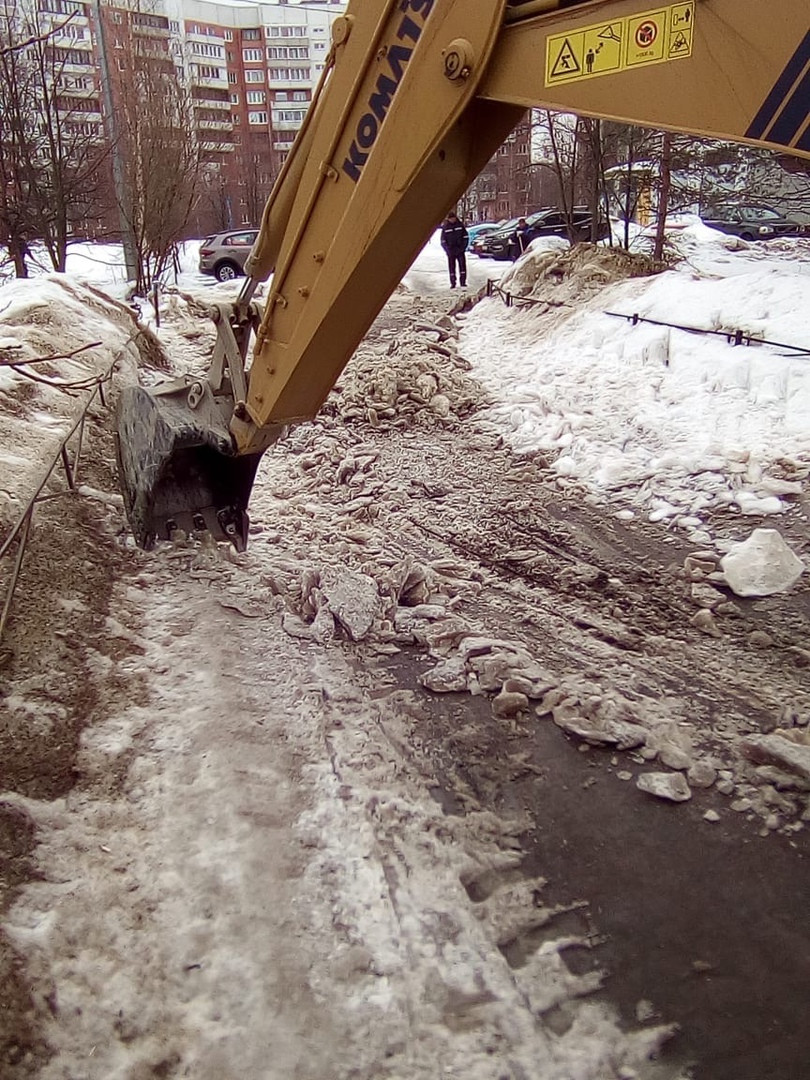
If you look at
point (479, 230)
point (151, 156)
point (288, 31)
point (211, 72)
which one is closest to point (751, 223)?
point (479, 230)

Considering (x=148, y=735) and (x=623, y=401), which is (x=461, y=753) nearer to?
(x=148, y=735)

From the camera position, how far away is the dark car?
914 inches

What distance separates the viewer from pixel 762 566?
191 inches

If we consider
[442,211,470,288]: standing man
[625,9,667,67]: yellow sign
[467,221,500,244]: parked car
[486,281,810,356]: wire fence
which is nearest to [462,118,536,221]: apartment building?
[467,221,500,244]: parked car

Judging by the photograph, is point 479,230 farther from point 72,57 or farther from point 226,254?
point 72,57

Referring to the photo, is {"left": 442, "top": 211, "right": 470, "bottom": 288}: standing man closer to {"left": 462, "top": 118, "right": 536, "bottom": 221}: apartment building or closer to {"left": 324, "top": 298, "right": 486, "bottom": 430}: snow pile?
{"left": 324, "top": 298, "right": 486, "bottom": 430}: snow pile

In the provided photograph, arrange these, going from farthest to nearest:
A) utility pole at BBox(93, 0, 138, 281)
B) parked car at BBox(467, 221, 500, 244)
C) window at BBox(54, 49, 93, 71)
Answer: parked car at BBox(467, 221, 500, 244) → utility pole at BBox(93, 0, 138, 281) → window at BBox(54, 49, 93, 71)

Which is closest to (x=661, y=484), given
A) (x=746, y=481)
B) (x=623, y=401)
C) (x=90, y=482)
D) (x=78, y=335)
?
(x=746, y=481)

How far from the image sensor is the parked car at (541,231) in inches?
733

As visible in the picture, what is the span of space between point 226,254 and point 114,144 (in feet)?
35.0

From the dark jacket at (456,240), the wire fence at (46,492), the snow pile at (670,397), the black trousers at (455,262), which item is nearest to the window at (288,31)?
the dark jacket at (456,240)

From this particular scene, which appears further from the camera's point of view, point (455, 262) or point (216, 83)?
point (216, 83)

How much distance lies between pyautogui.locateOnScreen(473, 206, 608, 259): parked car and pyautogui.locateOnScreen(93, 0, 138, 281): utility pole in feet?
28.2

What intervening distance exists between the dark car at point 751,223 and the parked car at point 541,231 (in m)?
4.46
